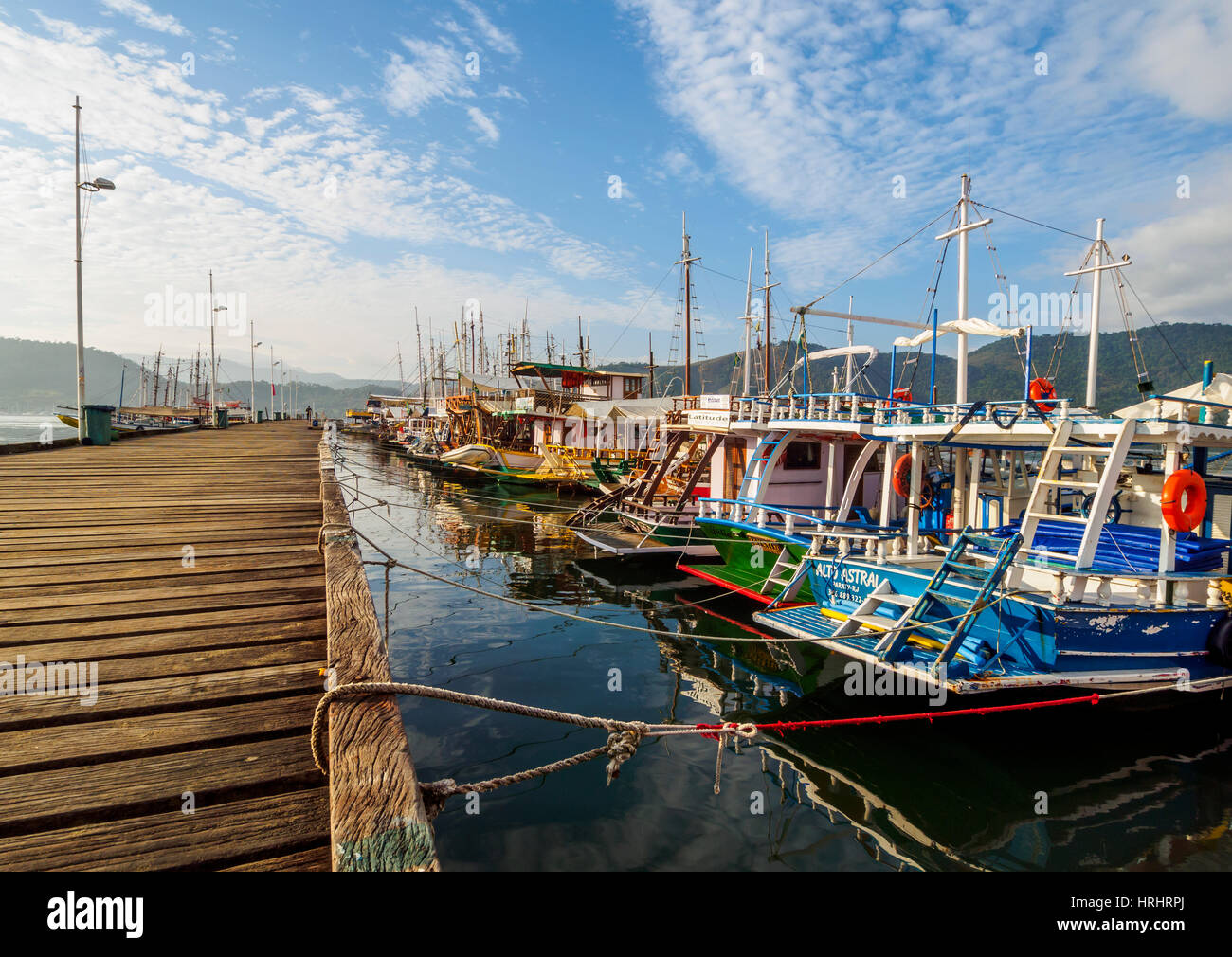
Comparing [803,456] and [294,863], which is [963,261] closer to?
[803,456]

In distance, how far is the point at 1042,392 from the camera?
384 inches

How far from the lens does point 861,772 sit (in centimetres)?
772

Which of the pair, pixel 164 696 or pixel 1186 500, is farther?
pixel 1186 500

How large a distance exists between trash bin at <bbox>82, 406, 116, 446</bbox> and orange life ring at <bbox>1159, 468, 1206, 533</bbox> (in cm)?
2009

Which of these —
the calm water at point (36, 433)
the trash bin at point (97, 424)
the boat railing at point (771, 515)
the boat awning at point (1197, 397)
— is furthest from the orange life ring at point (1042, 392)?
the calm water at point (36, 433)

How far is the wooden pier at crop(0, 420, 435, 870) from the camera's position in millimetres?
2061

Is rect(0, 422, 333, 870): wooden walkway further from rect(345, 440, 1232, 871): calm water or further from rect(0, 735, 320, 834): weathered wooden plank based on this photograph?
rect(345, 440, 1232, 871): calm water

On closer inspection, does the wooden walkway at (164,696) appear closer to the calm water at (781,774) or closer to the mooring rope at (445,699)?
the mooring rope at (445,699)

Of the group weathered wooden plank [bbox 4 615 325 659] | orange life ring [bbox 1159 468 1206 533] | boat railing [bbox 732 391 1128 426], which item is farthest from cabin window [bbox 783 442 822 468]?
weathered wooden plank [bbox 4 615 325 659]

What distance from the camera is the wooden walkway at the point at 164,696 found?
2129 millimetres

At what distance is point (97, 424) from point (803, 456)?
1742 centimetres
